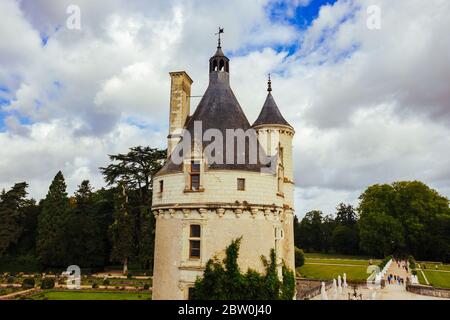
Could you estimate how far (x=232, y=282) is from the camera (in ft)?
53.5

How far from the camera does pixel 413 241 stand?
57844 mm

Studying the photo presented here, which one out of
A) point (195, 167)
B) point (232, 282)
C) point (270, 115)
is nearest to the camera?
point (232, 282)

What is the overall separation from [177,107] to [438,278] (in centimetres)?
3659

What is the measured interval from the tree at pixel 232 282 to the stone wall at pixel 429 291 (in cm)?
1824

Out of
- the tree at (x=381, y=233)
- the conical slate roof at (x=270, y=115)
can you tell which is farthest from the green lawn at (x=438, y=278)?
the conical slate roof at (x=270, y=115)

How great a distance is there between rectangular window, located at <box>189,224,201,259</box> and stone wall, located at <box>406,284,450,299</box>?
71.0 feet

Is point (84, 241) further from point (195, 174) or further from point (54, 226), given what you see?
point (195, 174)

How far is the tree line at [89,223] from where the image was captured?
4456 cm

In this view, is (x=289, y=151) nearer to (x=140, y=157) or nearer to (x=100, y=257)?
(x=140, y=157)

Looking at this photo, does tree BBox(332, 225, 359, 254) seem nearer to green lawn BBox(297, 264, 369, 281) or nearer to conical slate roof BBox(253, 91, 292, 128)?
green lawn BBox(297, 264, 369, 281)

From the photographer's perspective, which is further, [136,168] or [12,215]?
[12,215]

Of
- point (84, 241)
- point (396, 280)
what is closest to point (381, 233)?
point (396, 280)

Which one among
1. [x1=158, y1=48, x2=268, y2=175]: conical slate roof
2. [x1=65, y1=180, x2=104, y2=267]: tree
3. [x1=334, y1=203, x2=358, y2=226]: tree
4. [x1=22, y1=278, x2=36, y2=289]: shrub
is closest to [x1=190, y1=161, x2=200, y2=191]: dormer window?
[x1=158, y1=48, x2=268, y2=175]: conical slate roof
